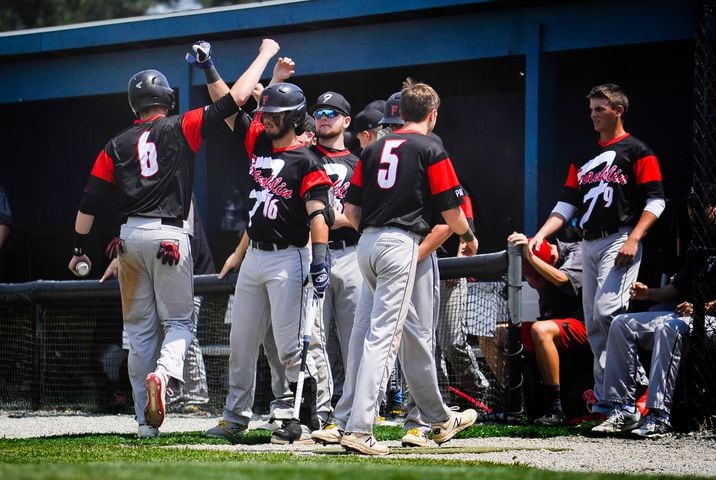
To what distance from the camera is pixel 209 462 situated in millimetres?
5113

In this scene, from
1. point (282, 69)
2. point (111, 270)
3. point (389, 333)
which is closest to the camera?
point (389, 333)

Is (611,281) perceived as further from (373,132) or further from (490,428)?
(373,132)

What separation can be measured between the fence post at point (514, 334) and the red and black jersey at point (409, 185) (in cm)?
179

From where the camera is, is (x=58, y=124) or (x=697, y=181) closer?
(x=697, y=181)

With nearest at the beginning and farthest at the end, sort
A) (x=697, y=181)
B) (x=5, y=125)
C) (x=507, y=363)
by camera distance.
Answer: (x=697, y=181) → (x=507, y=363) → (x=5, y=125)

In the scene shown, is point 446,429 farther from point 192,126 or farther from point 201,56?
point 201,56

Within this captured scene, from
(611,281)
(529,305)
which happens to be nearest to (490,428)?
(611,281)

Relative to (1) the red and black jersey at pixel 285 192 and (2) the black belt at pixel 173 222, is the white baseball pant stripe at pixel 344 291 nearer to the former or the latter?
(1) the red and black jersey at pixel 285 192

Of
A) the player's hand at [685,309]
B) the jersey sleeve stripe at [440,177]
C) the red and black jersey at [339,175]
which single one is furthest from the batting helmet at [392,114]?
the player's hand at [685,309]

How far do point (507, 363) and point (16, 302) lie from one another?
166 inches

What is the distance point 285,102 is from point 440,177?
119 centimetres

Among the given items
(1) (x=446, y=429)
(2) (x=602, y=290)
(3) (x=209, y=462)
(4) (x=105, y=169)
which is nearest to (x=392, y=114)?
(2) (x=602, y=290)

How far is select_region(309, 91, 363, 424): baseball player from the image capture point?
744 centimetres

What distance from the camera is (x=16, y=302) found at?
962cm
